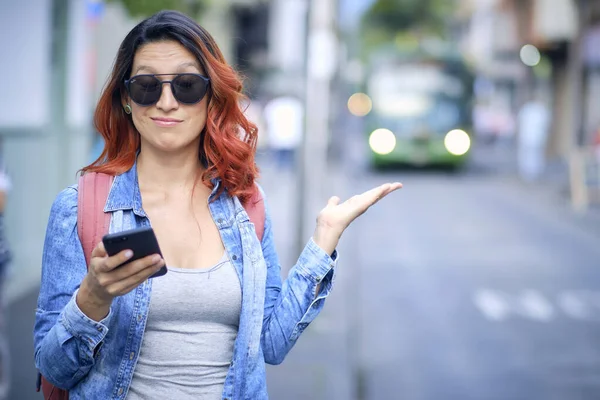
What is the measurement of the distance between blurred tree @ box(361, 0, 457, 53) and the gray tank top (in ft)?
178

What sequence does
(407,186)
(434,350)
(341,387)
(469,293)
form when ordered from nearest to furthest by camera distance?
(341,387)
(434,350)
(469,293)
(407,186)

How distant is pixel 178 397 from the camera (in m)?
2.40

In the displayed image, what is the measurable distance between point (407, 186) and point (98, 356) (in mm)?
20656

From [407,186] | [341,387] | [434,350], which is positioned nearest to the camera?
[341,387]

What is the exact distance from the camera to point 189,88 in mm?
2545

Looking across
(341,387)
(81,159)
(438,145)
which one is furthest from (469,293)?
(438,145)

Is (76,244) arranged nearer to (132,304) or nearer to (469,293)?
(132,304)

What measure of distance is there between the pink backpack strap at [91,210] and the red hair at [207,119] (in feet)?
0.15

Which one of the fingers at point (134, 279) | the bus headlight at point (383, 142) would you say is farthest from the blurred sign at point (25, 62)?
the bus headlight at point (383, 142)

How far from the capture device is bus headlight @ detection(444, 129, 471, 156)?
85.2ft

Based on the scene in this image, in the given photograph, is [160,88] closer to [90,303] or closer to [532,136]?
[90,303]

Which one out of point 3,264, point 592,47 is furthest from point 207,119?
point 592,47

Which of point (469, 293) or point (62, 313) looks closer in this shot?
point (62, 313)

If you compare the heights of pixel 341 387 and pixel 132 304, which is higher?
pixel 132 304
